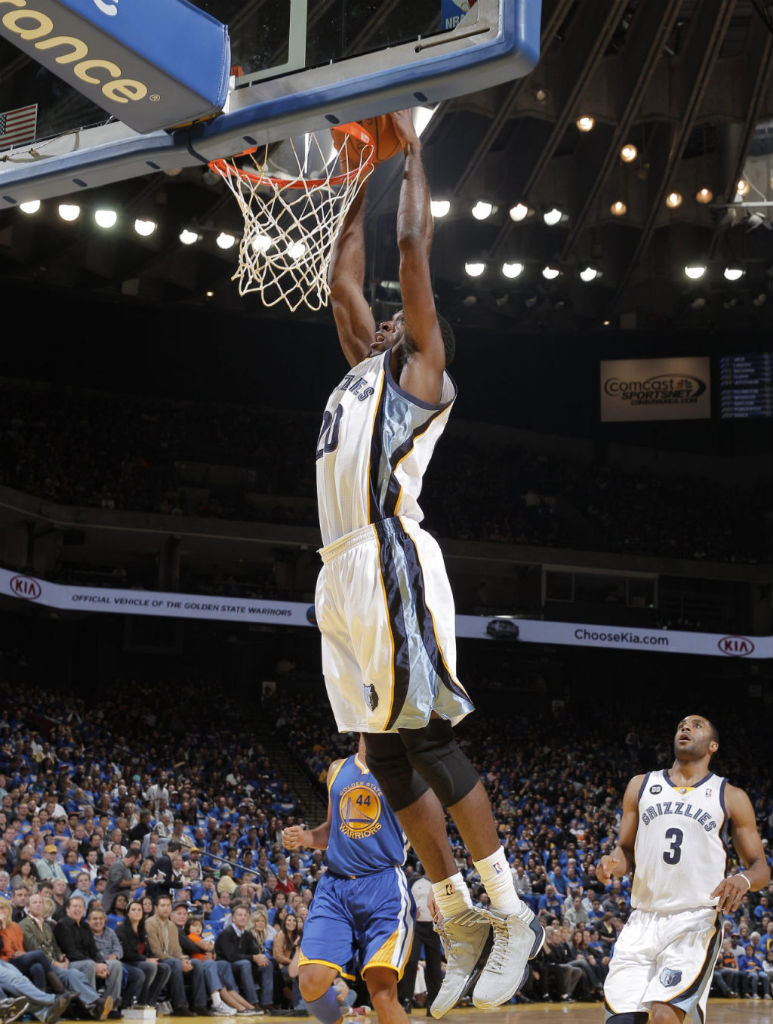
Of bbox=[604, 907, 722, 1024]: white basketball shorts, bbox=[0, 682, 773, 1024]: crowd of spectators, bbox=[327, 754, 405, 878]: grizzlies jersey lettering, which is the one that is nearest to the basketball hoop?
bbox=[327, 754, 405, 878]: grizzlies jersey lettering

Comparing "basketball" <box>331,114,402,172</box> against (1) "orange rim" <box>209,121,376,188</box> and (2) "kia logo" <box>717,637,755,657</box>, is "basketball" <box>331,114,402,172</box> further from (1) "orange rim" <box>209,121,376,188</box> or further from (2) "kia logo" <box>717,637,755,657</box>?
(2) "kia logo" <box>717,637,755,657</box>

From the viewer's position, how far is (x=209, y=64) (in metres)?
4.40

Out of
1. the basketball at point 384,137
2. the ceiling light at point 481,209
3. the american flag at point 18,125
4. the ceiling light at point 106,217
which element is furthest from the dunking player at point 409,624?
the ceiling light at point 481,209

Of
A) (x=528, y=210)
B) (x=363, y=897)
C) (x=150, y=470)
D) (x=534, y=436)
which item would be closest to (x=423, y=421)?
(x=363, y=897)

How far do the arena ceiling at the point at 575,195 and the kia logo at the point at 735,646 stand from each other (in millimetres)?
7793

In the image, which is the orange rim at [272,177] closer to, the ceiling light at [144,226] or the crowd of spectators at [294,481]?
the ceiling light at [144,226]

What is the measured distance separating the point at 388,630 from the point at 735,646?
2418cm

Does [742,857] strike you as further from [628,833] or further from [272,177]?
[272,177]

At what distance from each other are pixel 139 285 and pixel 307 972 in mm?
21786

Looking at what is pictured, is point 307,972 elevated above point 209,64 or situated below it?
below

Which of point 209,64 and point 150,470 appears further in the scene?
point 150,470

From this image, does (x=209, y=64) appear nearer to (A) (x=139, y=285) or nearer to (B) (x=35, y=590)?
(B) (x=35, y=590)

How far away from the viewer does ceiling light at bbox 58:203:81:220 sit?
20422 mm

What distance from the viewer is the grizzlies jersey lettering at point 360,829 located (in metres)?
7.17
